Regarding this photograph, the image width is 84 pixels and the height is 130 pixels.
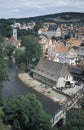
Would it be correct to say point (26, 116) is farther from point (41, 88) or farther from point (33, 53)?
point (33, 53)

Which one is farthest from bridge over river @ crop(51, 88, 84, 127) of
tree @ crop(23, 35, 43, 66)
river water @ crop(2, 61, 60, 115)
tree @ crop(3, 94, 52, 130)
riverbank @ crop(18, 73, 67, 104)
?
tree @ crop(23, 35, 43, 66)

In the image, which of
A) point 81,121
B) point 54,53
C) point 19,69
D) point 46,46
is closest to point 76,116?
point 81,121

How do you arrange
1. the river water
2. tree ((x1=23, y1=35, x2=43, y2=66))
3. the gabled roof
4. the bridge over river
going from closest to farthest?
the bridge over river, the river water, the gabled roof, tree ((x1=23, y1=35, x2=43, y2=66))

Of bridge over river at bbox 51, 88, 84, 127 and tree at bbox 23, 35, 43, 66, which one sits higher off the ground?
tree at bbox 23, 35, 43, 66

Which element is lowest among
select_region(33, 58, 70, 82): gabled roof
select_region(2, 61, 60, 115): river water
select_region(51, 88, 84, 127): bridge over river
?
select_region(2, 61, 60, 115): river water

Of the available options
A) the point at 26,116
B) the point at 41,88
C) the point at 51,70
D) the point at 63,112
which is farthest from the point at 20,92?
the point at 26,116

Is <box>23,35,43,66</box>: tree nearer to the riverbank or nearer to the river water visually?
the river water

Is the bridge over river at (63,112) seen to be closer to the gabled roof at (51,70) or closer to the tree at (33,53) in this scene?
the gabled roof at (51,70)
